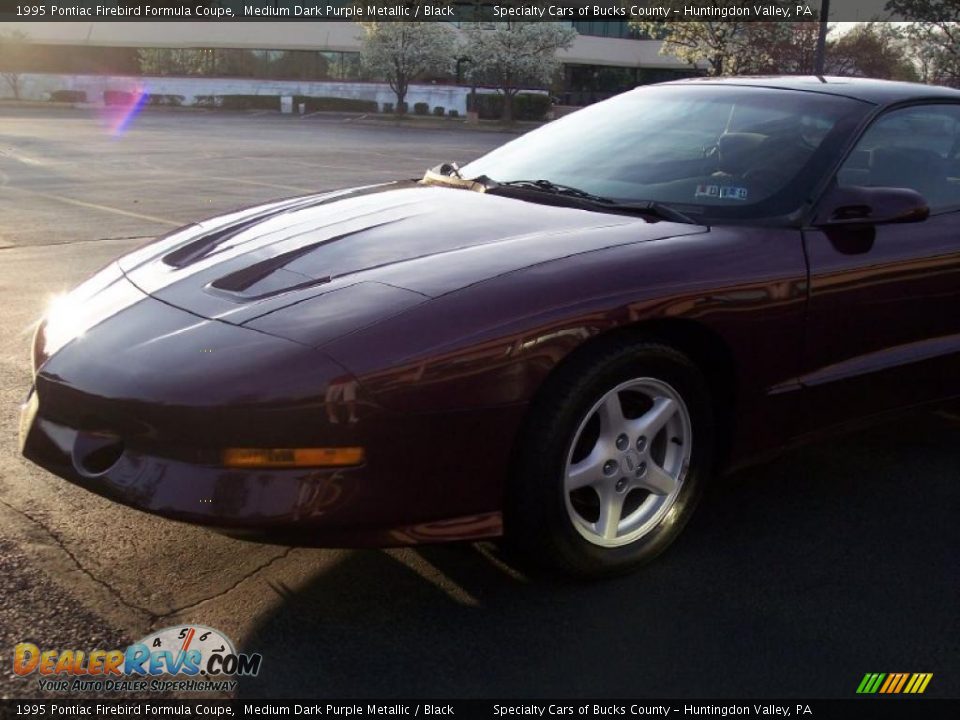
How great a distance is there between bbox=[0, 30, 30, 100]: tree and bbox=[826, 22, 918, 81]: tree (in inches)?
1456

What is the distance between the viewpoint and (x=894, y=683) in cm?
242

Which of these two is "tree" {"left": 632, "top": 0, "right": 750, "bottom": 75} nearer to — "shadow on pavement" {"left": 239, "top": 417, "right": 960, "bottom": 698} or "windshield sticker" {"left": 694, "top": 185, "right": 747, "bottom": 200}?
"windshield sticker" {"left": 694, "top": 185, "right": 747, "bottom": 200}

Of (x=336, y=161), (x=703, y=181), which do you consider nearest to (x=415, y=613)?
(x=703, y=181)

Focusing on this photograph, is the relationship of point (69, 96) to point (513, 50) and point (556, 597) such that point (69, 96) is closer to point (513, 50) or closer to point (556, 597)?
point (513, 50)

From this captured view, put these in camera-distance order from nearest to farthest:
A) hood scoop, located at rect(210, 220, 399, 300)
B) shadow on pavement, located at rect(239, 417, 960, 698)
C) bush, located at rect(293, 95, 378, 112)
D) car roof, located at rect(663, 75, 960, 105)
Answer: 1. shadow on pavement, located at rect(239, 417, 960, 698)
2. hood scoop, located at rect(210, 220, 399, 300)
3. car roof, located at rect(663, 75, 960, 105)
4. bush, located at rect(293, 95, 378, 112)

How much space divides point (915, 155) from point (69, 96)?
153 ft

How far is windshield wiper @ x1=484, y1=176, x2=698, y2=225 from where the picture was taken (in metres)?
3.14

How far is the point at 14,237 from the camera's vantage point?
27.7 feet

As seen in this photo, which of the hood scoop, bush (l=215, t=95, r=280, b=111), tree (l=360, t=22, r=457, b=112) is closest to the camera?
the hood scoop

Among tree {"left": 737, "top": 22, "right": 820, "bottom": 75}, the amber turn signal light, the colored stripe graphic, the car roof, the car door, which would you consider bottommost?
the colored stripe graphic

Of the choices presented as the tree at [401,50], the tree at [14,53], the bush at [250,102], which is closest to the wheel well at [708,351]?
the tree at [401,50]

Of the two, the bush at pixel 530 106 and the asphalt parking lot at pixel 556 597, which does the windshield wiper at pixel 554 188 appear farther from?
the bush at pixel 530 106

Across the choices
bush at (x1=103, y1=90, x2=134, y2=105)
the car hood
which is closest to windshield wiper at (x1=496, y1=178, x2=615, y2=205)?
the car hood

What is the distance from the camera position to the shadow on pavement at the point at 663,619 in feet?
7.82
